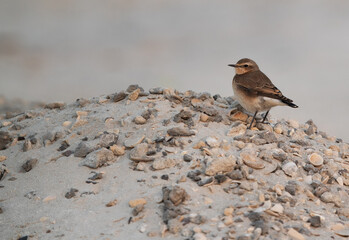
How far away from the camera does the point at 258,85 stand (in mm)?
6715

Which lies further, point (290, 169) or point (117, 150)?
point (117, 150)

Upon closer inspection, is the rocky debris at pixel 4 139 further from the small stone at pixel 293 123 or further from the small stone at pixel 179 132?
the small stone at pixel 293 123

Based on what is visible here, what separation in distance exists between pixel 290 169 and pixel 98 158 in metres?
2.23

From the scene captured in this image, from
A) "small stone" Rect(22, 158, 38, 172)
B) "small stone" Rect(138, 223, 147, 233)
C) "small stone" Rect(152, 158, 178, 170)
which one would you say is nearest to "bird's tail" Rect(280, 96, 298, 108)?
"small stone" Rect(152, 158, 178, 170)

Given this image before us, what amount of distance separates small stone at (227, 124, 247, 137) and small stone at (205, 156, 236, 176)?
2.94 ft

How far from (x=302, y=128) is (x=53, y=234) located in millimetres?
4391

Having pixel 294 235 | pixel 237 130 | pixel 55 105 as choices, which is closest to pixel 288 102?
pixel 237 130

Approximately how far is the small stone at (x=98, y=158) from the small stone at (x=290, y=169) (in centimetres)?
202

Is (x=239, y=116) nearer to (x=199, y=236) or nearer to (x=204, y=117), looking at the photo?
(x=204, y=117)

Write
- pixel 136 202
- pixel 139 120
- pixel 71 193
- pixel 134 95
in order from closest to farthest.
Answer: pixel 136 202, pixel 71 193, pixel 139 120, pixel 134 95

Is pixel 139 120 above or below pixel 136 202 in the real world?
above

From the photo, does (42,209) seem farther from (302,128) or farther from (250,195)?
(302,128)

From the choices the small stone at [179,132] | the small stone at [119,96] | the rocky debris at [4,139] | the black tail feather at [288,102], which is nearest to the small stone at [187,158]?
the small stone at [179,132]

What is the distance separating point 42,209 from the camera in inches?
203
